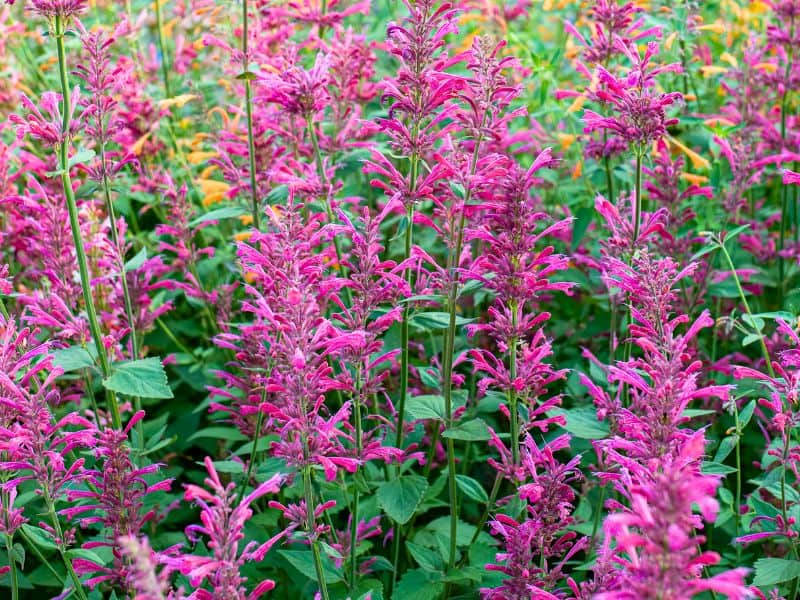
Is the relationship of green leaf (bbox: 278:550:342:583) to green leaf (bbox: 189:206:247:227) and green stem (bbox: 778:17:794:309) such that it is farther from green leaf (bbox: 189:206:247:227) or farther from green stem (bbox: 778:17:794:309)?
green stem (bbox: 778:17:794:309)

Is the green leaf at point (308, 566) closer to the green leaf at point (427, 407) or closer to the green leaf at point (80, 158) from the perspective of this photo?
the green leaf at point (427, 407)

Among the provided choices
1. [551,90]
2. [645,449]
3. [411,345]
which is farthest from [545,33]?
[645,449]

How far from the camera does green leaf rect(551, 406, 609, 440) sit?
3.09 meters

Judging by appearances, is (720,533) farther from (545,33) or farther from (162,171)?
(545,33)

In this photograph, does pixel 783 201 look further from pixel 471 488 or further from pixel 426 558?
pixel 426 558

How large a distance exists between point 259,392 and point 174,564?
141cm

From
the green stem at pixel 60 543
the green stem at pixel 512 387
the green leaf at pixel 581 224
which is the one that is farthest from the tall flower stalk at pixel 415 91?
the green leaf at pixel 581 224

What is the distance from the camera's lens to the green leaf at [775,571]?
2791mm

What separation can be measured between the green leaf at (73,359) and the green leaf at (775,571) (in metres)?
2.27

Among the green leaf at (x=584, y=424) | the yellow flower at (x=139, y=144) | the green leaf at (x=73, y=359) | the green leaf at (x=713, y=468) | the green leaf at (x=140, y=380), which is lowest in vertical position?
the green leaf at (x=584, y=424)

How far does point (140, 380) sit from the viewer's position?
306 cm

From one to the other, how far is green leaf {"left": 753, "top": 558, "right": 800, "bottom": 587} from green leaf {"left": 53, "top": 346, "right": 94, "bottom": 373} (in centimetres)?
227

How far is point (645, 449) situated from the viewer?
7.63 feet

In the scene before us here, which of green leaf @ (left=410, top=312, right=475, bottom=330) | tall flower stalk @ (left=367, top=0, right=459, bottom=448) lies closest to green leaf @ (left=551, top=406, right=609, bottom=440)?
green leaf @ (left=410, top=312, right=475, bottom=330)
